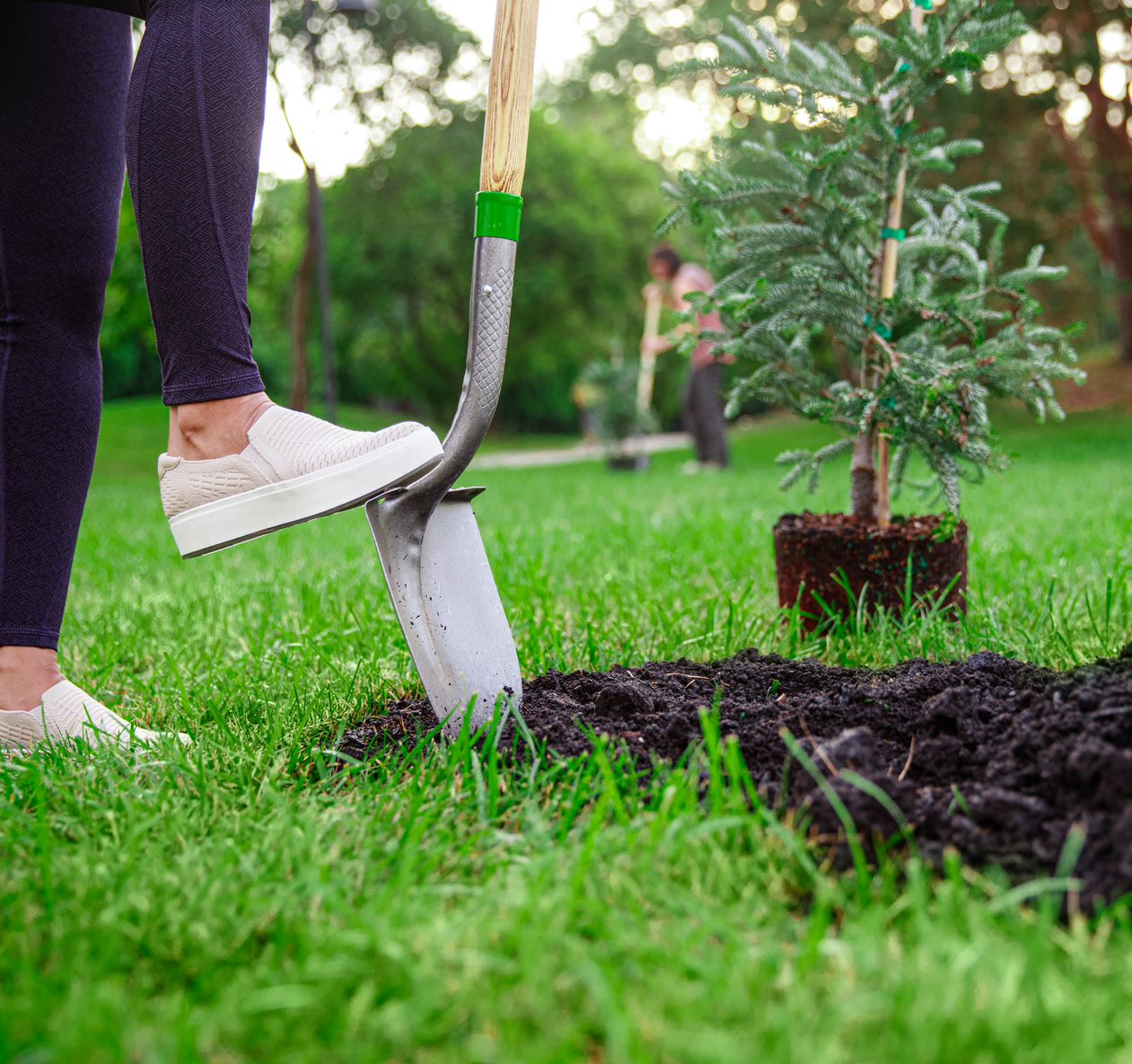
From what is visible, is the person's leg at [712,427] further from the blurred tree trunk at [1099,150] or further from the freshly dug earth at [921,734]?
the freshly dug earth at [921,734]

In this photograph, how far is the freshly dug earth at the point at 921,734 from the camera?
1.16 meters

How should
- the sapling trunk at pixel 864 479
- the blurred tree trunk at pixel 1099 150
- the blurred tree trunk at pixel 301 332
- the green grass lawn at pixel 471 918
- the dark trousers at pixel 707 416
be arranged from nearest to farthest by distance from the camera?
the green grass lawn at pixel 471 918 → the sapling trunk at pixel 864 479 → the dark trousers at pixel 707 416 → the blurred tree trunk at pixel 1099 150 → the blurred tree trunk at pixel 301 332

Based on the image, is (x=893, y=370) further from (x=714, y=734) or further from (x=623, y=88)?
(x=623, y=88)

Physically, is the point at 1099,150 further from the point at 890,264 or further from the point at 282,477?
the point at 282,477

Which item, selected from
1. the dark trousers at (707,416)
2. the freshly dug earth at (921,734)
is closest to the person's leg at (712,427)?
the dark trousers at (707,416)

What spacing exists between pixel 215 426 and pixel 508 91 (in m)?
0.72

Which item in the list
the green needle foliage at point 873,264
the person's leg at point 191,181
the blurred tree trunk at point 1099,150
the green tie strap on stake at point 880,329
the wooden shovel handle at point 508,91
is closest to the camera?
the person's leg at point 191,181

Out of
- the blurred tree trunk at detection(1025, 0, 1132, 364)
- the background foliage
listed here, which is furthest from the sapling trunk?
the blurred tree trunk at detection(1025, 0, 1132, 364)

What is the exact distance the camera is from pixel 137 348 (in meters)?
20.5

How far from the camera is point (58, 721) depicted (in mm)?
1783

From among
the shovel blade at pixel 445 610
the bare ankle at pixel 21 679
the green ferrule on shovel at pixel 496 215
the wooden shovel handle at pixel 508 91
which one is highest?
the wooden shovel handle at pixel 508 91

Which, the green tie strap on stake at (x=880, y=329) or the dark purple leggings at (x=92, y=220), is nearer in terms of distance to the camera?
the dark purple leggings at (x=92, y=220)

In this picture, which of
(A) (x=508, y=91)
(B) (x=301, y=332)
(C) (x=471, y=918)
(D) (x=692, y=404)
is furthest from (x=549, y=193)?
(C) (x=471, y=918)

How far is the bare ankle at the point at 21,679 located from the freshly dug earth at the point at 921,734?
60 centimetres
